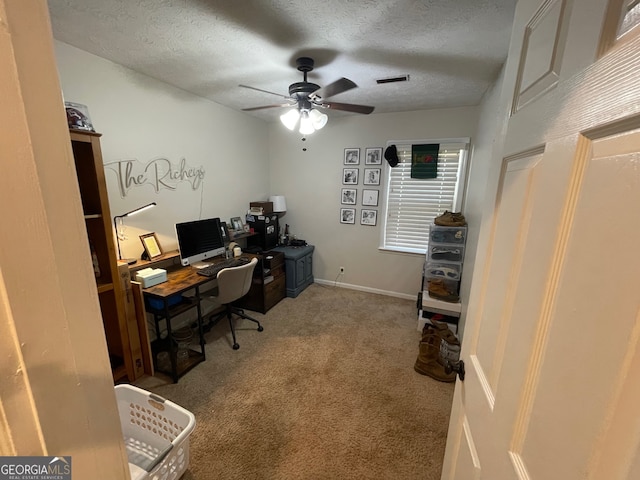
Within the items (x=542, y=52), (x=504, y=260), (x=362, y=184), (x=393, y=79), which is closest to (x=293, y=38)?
(x=393, y=79)

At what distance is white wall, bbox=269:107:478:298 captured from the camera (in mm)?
3419

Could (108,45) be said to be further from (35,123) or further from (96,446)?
(96,446)

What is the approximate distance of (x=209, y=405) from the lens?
189cm

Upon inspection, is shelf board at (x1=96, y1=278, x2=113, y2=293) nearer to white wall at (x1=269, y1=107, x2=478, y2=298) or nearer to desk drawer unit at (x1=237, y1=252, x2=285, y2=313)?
desk drawer unit at (x1=237, y1=252, x2=285, y2=313)

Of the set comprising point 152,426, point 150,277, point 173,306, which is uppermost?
point 150,277

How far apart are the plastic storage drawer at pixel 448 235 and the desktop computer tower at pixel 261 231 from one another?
2.08 meters

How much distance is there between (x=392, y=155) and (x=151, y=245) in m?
2.87

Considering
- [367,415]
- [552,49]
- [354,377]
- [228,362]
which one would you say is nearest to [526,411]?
[552,49]

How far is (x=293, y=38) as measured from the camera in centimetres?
170

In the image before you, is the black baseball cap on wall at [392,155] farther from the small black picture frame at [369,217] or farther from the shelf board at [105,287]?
the shelf board at [105,287]

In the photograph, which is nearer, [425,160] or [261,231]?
[425,160]

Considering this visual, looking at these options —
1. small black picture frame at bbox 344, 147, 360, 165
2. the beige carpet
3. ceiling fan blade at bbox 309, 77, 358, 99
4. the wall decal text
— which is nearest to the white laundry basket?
the beige carpet

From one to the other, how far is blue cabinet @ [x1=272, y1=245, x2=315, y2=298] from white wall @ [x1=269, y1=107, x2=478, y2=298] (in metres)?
0.22

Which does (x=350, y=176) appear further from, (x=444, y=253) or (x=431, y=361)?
(x=431, y=361)
